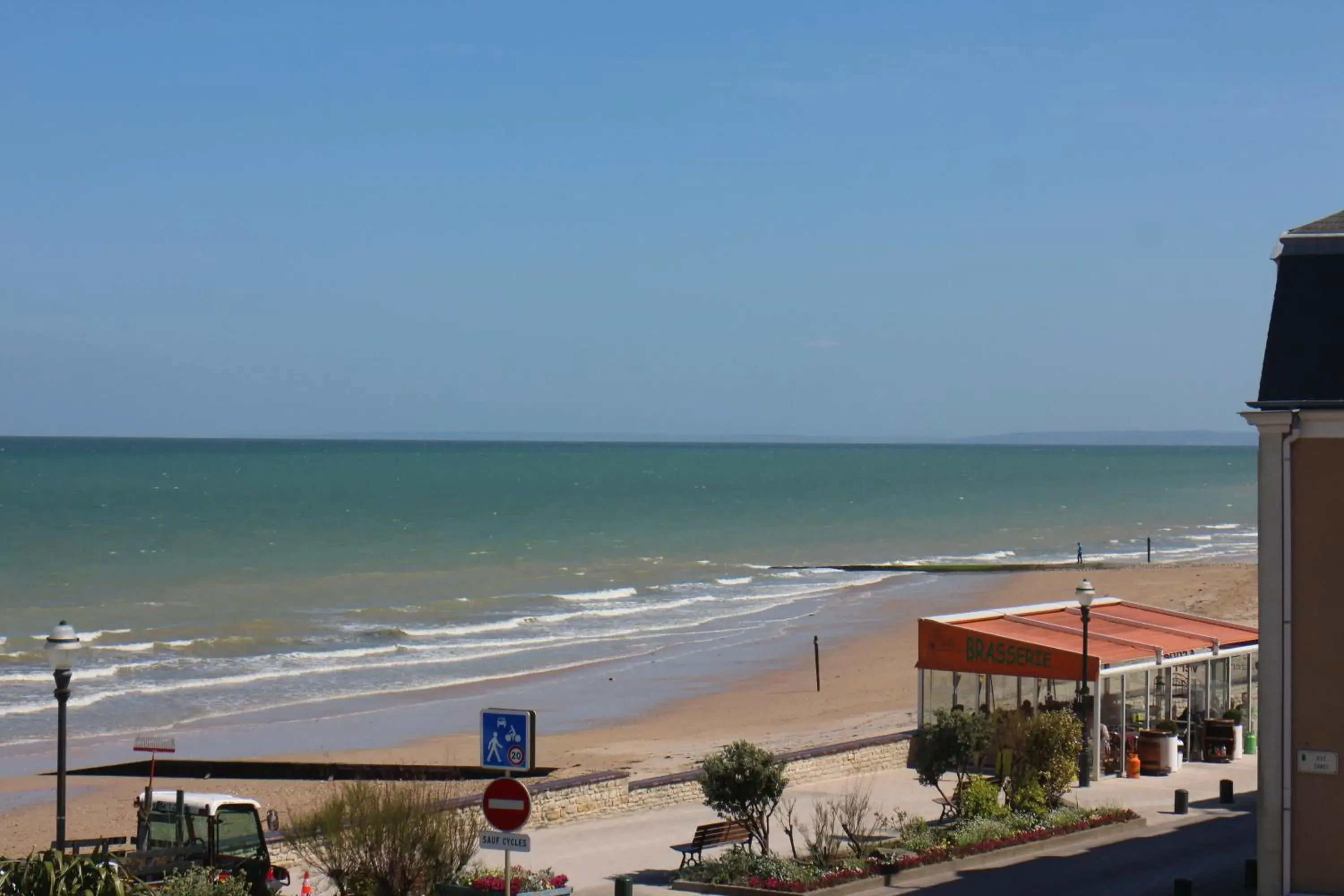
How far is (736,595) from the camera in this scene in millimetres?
61531

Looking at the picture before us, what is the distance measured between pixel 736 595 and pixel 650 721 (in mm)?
28035

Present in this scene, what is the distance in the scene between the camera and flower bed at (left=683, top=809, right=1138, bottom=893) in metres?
16.5

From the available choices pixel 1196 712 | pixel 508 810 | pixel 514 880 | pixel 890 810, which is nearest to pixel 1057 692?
pixel 1196 712

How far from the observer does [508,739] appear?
11.8 meters

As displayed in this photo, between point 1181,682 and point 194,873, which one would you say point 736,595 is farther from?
point 194,873

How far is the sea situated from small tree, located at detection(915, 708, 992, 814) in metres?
9.88

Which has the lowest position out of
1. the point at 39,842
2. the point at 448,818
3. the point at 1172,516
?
the point at 39,842

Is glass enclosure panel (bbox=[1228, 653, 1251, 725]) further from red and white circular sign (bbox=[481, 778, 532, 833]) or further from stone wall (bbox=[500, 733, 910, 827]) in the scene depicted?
red and white circular sign (bbox=[481, 778, 532, 833])

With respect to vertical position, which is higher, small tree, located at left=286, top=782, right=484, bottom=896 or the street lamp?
the street lamp

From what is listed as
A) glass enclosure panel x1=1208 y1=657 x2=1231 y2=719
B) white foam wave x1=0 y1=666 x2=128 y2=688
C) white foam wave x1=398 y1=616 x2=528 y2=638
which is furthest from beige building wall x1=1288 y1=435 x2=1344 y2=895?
white foam wave x1=398 y1=616 x2=528 y2=638

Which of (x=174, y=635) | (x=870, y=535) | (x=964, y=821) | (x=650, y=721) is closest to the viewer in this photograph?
(x=964, y=821)

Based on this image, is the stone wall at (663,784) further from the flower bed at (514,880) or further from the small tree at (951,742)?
the flower bed at (514,880)

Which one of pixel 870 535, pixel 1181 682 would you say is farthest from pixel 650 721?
pixel 870 535

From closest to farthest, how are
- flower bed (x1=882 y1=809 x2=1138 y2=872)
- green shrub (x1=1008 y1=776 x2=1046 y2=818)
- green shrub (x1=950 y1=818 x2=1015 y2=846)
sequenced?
flower bed (x1=882 y1=809 x2=1138 y2=872) → green shrub (x1=950 y1=818 x2=1015 y2=846) → green shrub (x1=1008 y1=776 x2=1046 y2=818)
